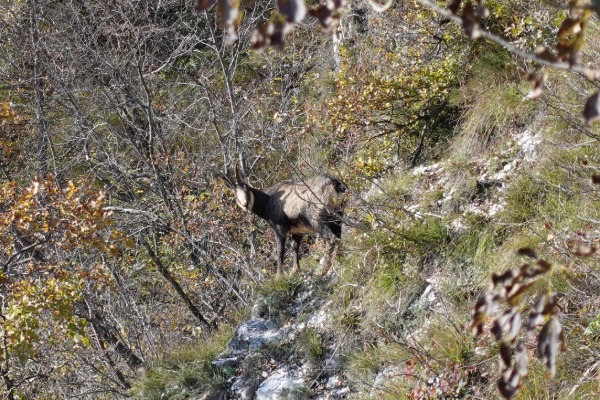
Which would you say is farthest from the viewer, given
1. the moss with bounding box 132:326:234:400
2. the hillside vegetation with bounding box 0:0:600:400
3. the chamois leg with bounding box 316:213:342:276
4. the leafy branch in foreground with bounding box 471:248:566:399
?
the chamois leg with bounding box 316:213:342:276

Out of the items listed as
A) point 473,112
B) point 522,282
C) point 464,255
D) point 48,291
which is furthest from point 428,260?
point 522,282

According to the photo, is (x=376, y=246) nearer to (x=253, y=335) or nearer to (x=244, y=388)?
(x=253, y=335)

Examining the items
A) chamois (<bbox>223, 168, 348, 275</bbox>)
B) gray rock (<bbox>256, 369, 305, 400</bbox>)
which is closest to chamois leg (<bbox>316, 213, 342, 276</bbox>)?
chamois (<bbox>223, 168, 348, 275</bbox>)

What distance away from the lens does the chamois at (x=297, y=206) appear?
8.85 metres

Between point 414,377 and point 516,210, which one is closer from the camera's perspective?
point 414,377

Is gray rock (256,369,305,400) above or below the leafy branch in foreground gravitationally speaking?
below

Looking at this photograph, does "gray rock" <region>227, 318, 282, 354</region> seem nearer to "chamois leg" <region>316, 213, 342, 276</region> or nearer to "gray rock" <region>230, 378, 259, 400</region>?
"gray rock" <region>230, 378, 259, 400</region>

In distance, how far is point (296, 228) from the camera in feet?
31.7

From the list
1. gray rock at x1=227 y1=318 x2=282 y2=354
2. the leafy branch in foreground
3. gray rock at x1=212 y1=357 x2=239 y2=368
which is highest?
the leafy branch in foreground

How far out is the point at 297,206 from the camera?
945 centimetres

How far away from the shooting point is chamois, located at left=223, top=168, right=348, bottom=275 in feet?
→ 29.0

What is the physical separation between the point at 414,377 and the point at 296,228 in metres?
3.73

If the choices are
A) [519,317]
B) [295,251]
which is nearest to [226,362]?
[295,251]

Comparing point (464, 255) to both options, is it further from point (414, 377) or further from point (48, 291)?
point (48, 291)
